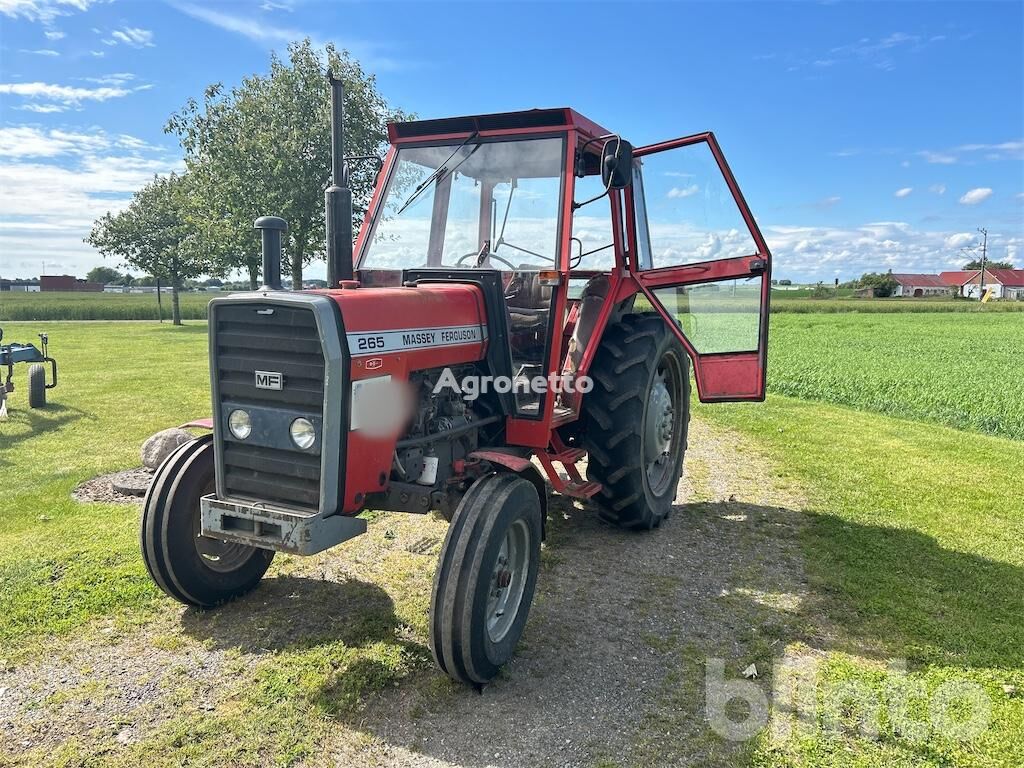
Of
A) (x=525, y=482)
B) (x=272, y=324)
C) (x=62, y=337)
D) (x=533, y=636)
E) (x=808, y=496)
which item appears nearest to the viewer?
(x=272, y=324)

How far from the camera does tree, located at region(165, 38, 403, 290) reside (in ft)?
70.6

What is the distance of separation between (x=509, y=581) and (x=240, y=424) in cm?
148

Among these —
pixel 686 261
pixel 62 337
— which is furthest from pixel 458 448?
pixel 62 337

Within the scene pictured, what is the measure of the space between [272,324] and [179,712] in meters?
1.68

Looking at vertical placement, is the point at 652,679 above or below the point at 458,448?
below

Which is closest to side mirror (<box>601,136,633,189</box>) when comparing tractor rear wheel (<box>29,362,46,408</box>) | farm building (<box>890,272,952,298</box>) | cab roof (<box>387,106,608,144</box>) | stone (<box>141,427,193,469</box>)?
cab roof (<box>387,106,608,144</box>)

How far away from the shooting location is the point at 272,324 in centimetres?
319

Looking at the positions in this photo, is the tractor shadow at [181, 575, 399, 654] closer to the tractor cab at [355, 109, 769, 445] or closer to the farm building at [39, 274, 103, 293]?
the tractor cab at [355, 109, 769, 445]

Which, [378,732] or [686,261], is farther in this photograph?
[686,261]

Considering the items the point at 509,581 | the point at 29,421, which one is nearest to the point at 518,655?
the point at 509,581

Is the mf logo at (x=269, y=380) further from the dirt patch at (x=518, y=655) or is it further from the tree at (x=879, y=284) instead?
the tree at (x=879, y=284)

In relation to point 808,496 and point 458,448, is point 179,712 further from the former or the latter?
point 808,496

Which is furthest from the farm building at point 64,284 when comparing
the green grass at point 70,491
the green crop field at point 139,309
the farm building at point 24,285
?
the green grass at point 70,491

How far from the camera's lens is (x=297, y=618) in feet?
12.7
